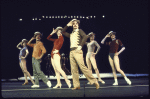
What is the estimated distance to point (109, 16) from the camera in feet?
46.0

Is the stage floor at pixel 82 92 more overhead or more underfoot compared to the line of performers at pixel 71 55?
more underfoot

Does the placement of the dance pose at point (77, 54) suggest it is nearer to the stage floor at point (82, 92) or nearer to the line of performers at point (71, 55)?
the line of performers at point (71, 55)

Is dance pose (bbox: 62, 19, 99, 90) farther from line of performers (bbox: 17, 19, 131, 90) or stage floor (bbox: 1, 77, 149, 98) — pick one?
stage floor (bbox: 1, 77, 149, 98)

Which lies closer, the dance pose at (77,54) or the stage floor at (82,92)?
the stage floor at (82,92)

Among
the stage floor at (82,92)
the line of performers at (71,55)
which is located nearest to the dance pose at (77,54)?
the line of performers at (71,55)

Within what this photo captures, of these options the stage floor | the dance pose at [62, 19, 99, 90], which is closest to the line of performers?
the dance pose at [62, 19, 99, 90]

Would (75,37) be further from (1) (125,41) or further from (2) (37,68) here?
(1) (125,41)

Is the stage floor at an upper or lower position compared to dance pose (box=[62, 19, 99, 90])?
lower

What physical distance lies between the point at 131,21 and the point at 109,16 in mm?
1222

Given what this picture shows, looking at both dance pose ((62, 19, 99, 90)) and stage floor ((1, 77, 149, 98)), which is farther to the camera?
dance pose ((62, 19, 99, 90))

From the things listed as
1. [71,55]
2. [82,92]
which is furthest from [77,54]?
[82,92]

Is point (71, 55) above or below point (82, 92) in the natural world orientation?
above

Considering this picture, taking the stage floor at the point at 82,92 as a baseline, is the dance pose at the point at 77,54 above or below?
above

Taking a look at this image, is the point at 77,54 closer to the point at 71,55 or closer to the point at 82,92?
the point at 71,55
